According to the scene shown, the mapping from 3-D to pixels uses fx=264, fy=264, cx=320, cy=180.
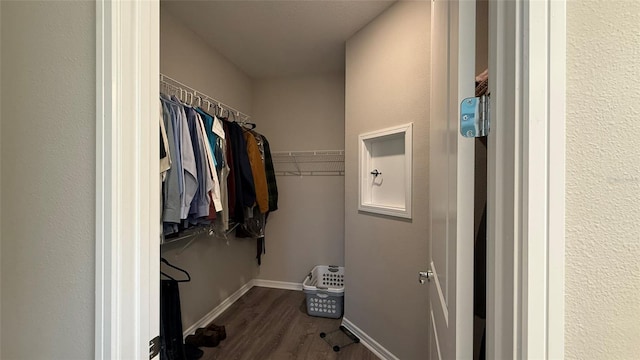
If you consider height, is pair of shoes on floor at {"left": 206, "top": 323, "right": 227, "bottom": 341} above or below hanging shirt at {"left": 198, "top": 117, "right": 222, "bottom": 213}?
below

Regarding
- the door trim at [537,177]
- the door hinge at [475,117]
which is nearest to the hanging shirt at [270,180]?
the door hinge at [475,117]

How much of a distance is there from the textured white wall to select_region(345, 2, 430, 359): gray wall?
1169mm

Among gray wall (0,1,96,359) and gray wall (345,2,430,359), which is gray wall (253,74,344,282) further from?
gray wall (0,1,96,359)

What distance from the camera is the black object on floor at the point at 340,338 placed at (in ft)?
6.71

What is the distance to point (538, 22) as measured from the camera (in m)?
0.42

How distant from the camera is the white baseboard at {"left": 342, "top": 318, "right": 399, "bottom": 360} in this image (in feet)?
6.07

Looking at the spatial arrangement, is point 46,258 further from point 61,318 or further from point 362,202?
point 362,202

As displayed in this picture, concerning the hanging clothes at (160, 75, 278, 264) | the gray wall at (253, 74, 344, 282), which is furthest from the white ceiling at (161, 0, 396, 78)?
the hanging clothes at (160, 75, 278, 264)

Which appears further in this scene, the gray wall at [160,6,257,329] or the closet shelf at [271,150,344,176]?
the closet shelf at [271,150,344,176]

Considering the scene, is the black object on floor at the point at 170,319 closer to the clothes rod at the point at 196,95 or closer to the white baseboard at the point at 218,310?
the white baseboard at the point at 218,310

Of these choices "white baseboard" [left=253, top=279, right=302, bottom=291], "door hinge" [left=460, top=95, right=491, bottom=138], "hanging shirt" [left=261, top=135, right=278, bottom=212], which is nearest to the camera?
"door hinge" [left=460, top=95, right=491, bottom=138]

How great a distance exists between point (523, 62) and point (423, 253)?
1366mm

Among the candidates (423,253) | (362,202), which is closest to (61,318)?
(423,253)

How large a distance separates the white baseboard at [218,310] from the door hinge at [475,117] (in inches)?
96.4
